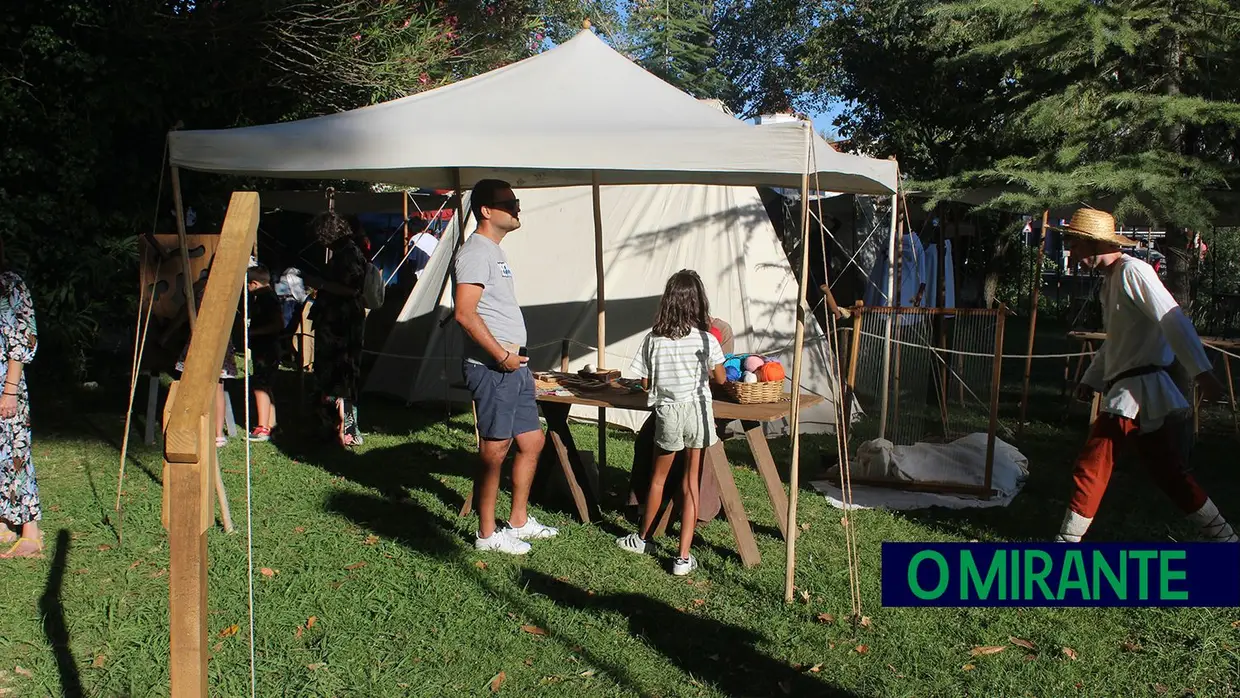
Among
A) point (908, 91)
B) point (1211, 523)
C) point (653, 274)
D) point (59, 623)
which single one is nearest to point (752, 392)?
point (1211, 523)

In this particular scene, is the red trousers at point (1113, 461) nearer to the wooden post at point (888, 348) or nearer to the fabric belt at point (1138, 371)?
the fabric belt at point (1138, 371)

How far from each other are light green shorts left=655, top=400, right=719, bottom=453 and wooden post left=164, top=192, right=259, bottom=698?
2.86m

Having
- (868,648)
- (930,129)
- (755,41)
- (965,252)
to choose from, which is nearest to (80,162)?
(868,648)

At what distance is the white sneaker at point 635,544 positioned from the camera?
5.14 m

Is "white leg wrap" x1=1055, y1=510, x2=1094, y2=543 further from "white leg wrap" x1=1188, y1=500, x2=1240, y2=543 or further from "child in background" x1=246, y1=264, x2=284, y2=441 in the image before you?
"child in background" x1=246, y1=264, x2=284, y2=441

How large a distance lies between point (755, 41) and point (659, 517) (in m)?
36.6

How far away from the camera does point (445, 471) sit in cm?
675

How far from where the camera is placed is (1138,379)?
15.3 feet

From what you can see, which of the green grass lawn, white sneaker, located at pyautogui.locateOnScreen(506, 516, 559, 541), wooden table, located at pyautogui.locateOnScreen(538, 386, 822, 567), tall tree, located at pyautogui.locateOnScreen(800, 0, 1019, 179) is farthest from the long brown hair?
tall tree, located at pyautogui.locateOnScreen(800, 0, 1019, 179)

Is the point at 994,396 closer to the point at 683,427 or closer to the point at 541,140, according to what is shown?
the point at 683,427

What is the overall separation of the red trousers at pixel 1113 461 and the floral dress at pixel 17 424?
485 centimetres

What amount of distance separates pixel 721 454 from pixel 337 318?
3416mm

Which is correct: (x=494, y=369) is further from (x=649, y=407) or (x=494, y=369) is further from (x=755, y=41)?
(x=755, y=41)

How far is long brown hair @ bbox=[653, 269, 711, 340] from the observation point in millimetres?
4754
